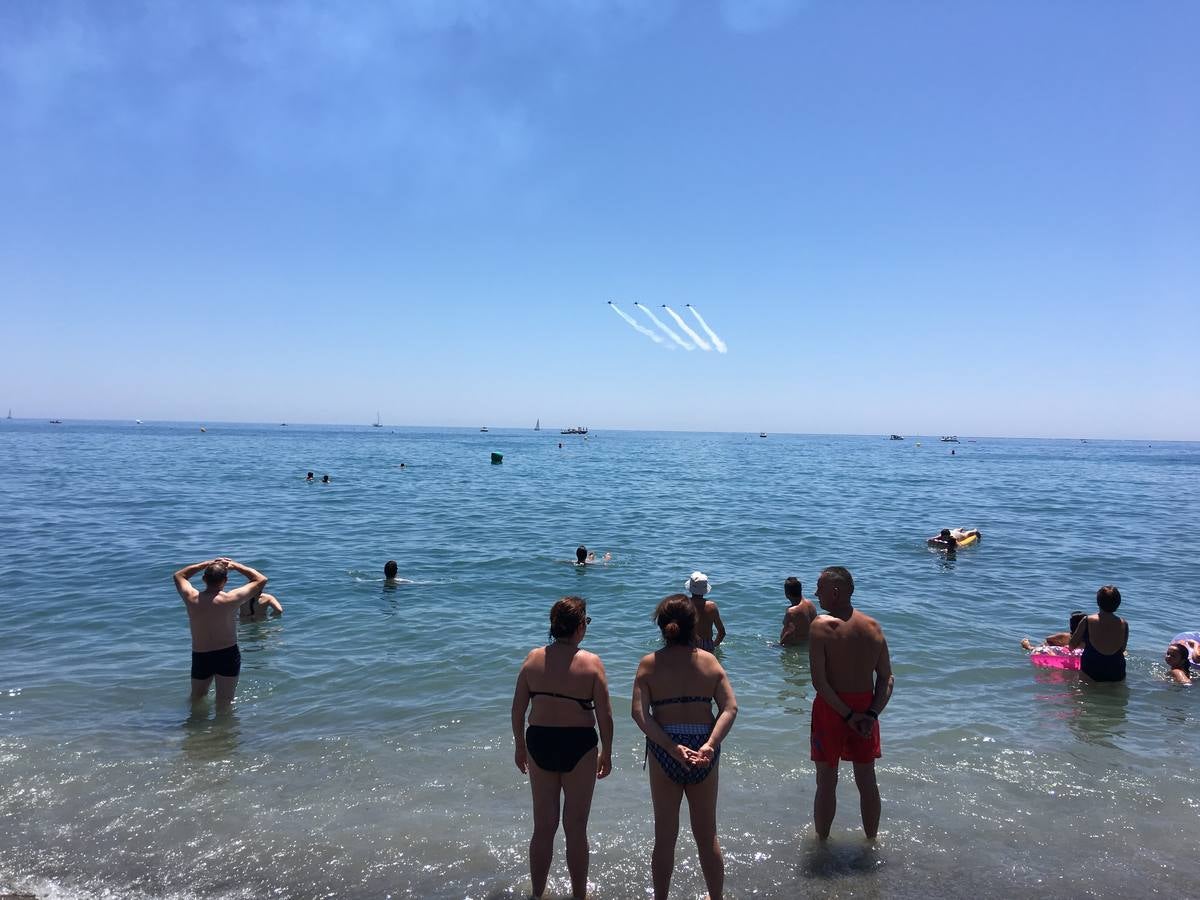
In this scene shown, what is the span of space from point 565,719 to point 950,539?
1878cm

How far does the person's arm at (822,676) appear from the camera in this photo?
5258mm

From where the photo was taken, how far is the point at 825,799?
563cm

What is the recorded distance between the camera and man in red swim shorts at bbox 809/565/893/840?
5.22m

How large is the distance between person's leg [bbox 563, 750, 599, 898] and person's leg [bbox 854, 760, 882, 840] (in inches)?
88.9

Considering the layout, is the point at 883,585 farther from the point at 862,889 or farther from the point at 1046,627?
the point at 862,889

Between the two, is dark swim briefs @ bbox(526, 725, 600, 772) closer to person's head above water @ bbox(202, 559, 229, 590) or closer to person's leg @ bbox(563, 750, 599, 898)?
person's leg @ bbox(563, 750, 599, 898)

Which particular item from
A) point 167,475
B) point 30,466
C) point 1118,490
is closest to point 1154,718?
point 1118,490

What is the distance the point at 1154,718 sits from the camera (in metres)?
8.56

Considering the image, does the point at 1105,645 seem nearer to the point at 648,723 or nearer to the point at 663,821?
the point at 663,821

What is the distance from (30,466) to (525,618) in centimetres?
5178

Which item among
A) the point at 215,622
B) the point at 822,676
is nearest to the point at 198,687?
the point at 215,622

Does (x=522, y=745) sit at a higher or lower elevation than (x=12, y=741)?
higher

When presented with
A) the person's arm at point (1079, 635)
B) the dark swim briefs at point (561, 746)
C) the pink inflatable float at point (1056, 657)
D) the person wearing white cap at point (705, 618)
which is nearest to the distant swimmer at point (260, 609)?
the person wearing white cap at point (705, 618)

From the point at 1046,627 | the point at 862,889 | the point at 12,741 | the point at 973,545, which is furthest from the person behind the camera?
the point at 973,545
